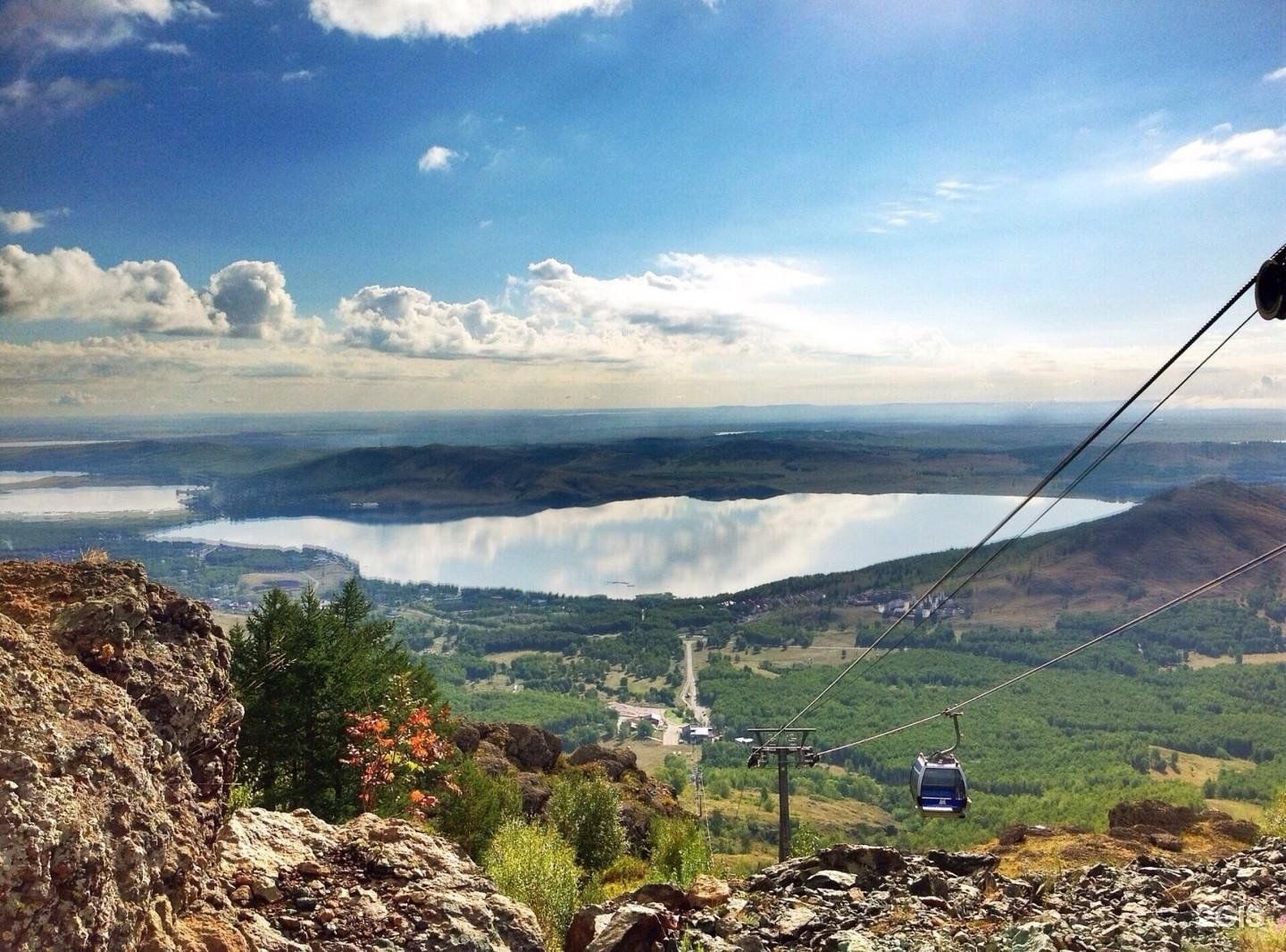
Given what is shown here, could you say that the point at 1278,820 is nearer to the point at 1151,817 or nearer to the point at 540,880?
the point at 1151,817

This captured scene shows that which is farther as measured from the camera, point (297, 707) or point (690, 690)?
point (690, 690)

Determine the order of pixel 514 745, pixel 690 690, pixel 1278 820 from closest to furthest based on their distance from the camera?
pixel 1278 820, pixel 514 745, pixel 690 690

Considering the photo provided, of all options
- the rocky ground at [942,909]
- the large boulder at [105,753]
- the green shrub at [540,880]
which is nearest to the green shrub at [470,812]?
the green shrub at [540,880]

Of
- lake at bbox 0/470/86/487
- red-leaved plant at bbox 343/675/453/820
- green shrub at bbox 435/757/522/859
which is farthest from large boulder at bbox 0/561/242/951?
lake at bbox 0/470/86/487

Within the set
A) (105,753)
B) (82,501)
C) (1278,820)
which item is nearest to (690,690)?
(82,501)

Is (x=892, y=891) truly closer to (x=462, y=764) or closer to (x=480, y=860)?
(x=480, y=860)

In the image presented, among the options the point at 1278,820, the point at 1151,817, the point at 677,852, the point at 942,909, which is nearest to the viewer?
the point at 942,909

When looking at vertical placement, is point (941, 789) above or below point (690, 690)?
above

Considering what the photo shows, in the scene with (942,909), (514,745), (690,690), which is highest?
(942,909)
